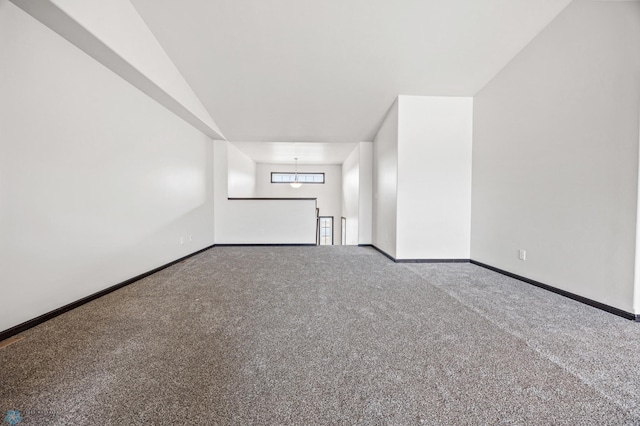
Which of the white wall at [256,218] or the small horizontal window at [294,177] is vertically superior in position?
the small horizontal window at [294,177]

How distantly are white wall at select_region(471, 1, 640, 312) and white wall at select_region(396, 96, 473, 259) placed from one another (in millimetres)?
417

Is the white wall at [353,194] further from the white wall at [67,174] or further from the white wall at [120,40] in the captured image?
the white wall at [67,174]

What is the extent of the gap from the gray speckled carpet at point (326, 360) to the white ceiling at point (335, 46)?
2.84m

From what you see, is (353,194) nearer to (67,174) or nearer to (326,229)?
(326,229)

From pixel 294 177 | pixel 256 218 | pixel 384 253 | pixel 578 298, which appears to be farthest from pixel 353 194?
pixel 578 298

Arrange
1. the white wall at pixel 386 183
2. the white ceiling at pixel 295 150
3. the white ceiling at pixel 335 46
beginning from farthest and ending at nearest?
the white ceiling at pixel 295 150 → the white wall at pixel 386 183 → the white ceiling at pixel 335 46

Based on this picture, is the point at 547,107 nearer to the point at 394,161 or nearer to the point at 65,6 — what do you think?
the point at 394,161

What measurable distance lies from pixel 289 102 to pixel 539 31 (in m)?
3.18

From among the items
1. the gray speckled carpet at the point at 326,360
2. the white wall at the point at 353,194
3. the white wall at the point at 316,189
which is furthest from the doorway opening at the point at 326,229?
the gray speckled carpet at the point at 326,360

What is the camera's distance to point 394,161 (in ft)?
12.5

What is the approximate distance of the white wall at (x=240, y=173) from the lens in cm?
561

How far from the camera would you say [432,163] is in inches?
143

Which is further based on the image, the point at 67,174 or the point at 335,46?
the point at 335,46

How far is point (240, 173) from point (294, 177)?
2.89 m
